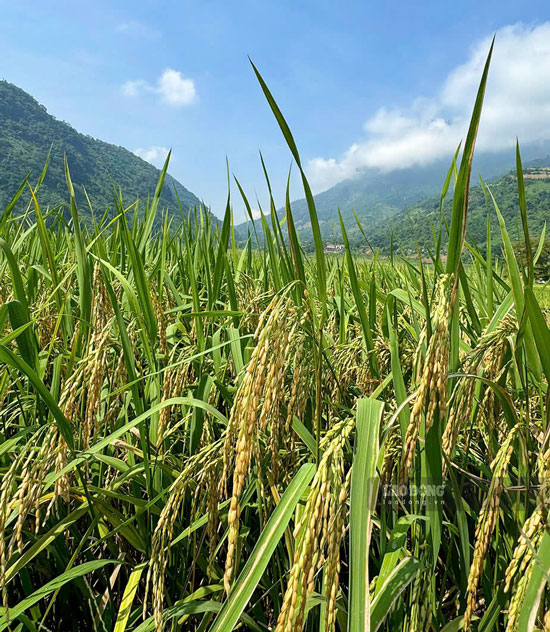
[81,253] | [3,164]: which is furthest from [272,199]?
[3,164]

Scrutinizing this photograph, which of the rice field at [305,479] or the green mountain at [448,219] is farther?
the green mountain at [448,219]

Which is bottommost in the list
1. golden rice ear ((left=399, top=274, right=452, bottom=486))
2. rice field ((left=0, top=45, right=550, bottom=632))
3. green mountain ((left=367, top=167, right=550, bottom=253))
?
rice field ((left=0, top=45, right=550, bottom=632))

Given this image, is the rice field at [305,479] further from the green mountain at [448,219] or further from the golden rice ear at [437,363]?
the green mountain at [448,219]

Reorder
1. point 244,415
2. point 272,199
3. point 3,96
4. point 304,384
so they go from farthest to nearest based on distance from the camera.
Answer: point 3,96
point 272,199
point 304,384
point 244,415

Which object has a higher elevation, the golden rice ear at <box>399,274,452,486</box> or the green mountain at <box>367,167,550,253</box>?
the green mountain at <box>367,167,550,253</box>

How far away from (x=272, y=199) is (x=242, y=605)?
0.97 meters

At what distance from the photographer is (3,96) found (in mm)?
98938

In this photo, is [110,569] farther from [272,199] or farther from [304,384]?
[272,199]

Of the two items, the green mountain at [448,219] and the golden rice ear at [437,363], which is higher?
the green mountain at [448,219]

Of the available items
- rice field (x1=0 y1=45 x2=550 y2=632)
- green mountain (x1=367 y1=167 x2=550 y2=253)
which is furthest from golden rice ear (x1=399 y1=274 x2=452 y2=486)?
green mountain (x1=367 y1=167 x2=550 y2=253)

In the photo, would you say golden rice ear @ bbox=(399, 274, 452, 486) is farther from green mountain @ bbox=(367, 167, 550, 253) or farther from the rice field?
green mountain @ bbox=(367, 167, 550, 253)

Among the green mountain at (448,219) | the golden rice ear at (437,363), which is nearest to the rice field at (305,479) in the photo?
the golden rice ear at (437,363)

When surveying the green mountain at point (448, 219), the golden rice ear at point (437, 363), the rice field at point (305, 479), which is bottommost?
the rice field at point (305, 479)

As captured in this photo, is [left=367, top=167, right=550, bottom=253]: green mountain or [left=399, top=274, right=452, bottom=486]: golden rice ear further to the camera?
[left=367, top=167, right=550, bottom=253]: green mountain
